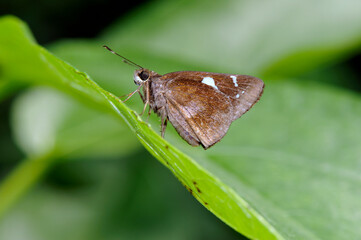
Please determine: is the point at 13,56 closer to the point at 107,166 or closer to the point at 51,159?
the point at 51,159

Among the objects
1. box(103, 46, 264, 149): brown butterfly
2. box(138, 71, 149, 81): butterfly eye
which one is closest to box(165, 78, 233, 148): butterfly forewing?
box(103, 46, 264, 149): brown butterfly

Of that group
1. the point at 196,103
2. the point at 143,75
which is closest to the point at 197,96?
the point at 196,103

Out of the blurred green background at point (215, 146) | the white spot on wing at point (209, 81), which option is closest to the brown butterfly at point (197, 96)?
the white spot on wing at point (209, 81)

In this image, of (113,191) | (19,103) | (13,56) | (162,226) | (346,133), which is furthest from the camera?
(113,191)

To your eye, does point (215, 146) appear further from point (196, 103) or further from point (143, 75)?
point (143, 75)

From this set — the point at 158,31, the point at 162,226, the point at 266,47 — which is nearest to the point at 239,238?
the point at 162,226
